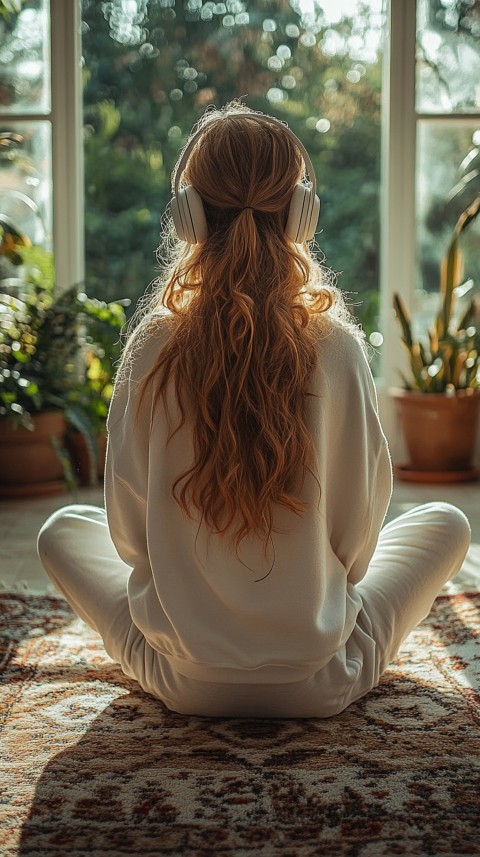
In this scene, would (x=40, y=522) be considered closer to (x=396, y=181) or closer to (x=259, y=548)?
(x=259, y=548)

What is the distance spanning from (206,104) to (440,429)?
2276 mm

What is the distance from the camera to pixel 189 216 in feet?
5.22

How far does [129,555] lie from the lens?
1790 millimetres

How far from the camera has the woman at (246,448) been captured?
62.1 inches

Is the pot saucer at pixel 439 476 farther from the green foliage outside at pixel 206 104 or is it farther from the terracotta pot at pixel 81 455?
the terracotta pot at pixel 81 455

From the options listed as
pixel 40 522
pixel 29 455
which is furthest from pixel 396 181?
pixel 40 522

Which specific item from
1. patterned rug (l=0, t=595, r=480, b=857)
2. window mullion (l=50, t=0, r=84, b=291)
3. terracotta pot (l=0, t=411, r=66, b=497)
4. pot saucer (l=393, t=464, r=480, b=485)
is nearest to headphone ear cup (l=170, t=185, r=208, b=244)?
patterned rug (l=0, t=595, r=480, b=857)

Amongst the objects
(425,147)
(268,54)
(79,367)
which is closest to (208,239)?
(79,367)

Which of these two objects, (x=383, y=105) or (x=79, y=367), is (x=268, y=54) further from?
(x=79, y=367)

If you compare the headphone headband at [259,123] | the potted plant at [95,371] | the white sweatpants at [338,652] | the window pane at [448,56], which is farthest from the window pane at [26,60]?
the headphone headband at [259,123]

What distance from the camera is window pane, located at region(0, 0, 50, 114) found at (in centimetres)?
470

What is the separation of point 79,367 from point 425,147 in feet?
6.18

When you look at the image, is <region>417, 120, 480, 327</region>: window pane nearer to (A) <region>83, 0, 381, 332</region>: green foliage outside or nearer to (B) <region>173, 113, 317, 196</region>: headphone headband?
(A) <region>83, 0, 381, 332</region>: green foliage outside

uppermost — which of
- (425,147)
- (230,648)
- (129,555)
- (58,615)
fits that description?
(425,147)
